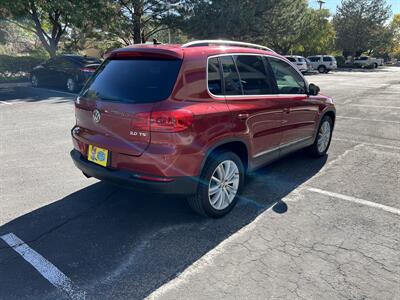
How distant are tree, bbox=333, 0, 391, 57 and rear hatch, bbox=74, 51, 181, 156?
53.4m

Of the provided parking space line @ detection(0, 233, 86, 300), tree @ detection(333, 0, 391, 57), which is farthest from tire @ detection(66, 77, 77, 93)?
tree @ detection(333, 0, 391, 57)

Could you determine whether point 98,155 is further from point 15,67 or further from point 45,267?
point 15,67

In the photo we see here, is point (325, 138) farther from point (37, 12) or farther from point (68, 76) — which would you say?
point (37, 12)

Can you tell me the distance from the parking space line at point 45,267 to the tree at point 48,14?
16509 millimetres

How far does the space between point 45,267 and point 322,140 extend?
453cm

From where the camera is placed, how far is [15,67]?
18453mm

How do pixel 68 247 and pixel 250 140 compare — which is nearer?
pixel 68 247

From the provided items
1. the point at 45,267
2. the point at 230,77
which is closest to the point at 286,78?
the point at 230,77

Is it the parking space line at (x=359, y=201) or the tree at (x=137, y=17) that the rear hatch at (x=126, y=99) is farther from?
the tree at (x=137, y=17)

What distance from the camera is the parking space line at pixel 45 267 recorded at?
2.53 metres

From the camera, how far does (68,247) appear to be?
3066 mm

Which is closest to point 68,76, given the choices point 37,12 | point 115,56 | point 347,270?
point 37,12

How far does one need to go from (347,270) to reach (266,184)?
6.06 feet

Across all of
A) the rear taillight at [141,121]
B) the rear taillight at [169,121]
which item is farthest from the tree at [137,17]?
the rear taillight at [169,121]
